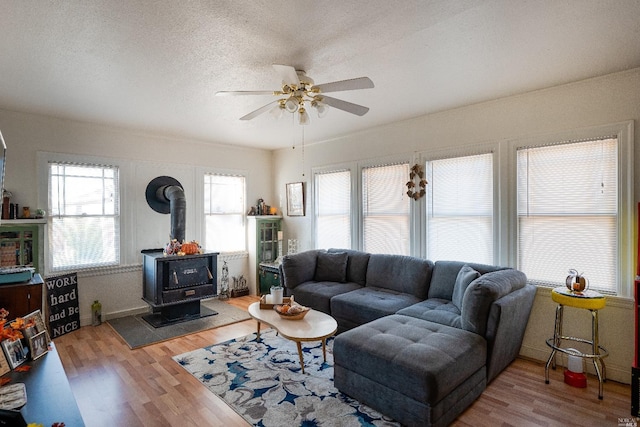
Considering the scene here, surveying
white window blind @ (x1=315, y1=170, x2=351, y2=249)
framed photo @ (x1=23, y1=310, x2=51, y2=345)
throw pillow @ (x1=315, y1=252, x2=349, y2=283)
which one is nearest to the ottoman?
throw pillow @ (x1=315, y1=252, x2=349, y2=283)

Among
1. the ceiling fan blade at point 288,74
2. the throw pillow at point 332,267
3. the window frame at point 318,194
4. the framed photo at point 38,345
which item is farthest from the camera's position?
the window frame at point 318,194

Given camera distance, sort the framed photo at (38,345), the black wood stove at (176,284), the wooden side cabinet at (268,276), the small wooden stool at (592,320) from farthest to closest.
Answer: the wooden side cabinet at (268,276) < the black wood stove at (176,284) < the small wooden stool at (592,320) < the framed photo at (38,345)

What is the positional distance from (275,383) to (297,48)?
2.68 meters

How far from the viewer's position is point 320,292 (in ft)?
13.5

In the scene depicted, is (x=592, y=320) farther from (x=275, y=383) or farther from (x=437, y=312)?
(x=275, y=383)

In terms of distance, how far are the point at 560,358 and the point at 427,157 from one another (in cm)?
251

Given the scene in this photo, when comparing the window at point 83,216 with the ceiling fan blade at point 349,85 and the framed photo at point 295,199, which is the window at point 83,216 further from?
the ceiling fan blade at point 349,85

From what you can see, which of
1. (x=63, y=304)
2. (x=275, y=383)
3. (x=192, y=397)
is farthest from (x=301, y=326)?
(x=63, y=304)

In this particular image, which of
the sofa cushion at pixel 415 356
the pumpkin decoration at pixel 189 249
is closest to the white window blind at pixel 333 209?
the pumpkin decoration at pixel 189 249

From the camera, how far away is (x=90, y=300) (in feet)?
14.4

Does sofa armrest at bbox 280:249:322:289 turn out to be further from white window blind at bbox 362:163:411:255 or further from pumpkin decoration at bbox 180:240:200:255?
pumpkin decoration at bbox 180:240:200:255

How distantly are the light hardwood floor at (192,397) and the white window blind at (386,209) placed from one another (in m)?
1.94

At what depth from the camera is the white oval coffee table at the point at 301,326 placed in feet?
9.15

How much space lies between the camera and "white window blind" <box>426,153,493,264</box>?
3732 millimetres
